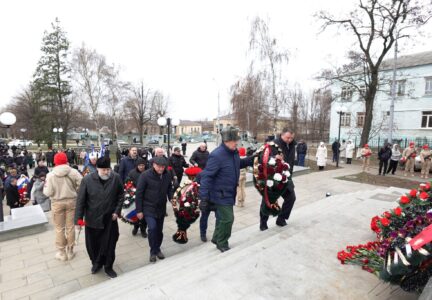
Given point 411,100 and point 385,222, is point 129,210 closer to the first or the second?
point 385,222

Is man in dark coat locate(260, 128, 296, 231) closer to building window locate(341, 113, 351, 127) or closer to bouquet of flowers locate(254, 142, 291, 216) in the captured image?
bouquet of flowers locate(254, 142, 291, 216)

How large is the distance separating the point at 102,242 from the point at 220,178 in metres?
2.11

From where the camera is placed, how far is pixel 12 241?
16.6 feet

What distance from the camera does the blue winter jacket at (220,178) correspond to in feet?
11.0

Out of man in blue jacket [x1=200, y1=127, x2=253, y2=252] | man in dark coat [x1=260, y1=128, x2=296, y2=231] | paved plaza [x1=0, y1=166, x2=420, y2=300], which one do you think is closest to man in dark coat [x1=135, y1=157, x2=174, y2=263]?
paved plaza [x1=0, y1=166, x2=420, y2=300]

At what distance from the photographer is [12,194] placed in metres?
7.39

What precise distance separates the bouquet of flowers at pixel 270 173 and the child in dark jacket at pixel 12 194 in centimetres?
766

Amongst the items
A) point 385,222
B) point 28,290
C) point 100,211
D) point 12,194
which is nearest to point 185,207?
point 100,211

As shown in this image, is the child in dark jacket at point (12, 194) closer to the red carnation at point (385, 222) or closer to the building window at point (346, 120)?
the red carnation at point (385, 222)

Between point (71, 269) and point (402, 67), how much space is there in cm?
3459

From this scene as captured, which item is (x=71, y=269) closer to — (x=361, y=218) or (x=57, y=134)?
(x=361, y=218)

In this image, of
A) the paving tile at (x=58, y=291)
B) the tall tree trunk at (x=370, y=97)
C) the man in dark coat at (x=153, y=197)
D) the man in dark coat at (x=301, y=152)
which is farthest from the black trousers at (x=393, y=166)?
the paving tile at (x=58, y=291)

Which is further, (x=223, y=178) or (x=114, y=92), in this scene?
(x=114, y=92)

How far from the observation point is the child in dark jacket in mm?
7332
